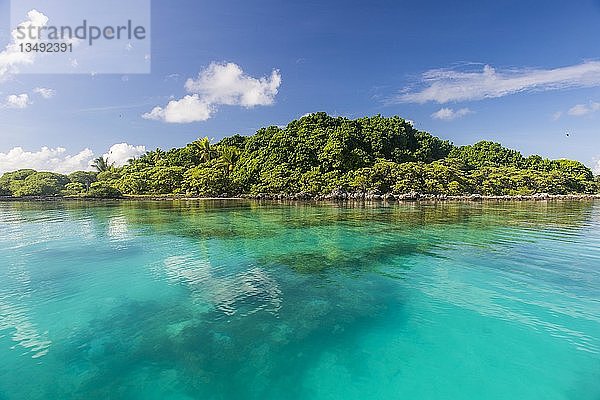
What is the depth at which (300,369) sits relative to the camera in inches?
242

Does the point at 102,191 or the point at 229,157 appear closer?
the point at 102,191

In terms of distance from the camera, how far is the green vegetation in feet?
194

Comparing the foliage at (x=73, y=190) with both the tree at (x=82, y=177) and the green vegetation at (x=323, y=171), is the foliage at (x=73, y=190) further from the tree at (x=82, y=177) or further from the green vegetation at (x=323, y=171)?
the tree at (x=82, y=177)

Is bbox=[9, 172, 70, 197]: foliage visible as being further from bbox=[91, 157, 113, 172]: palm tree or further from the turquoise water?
the turquoise water

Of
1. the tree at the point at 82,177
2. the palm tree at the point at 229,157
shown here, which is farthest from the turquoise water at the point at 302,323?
the tree at the point at 82,177

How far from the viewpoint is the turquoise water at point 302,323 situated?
5.80m

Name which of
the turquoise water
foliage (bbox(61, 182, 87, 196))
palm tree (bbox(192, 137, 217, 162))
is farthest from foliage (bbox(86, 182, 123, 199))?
the turquoise water

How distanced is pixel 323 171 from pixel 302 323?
186ft

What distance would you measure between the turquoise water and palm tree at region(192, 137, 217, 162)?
6861cm

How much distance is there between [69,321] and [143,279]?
11.4 ft

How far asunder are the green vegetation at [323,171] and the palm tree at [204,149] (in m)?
0.26

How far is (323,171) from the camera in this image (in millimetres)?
63812

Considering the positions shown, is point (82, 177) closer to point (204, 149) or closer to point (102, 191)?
point (102, 191)

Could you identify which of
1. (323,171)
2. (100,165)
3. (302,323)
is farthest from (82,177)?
(302,323)
